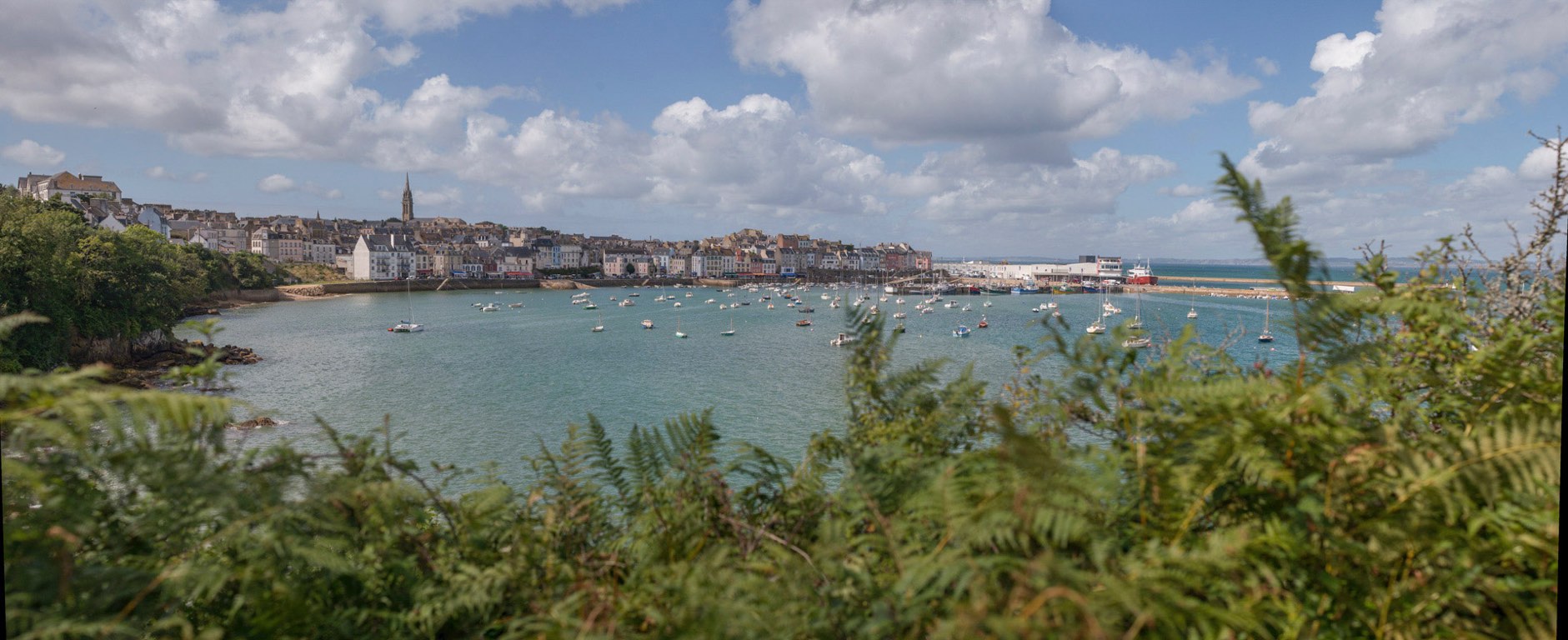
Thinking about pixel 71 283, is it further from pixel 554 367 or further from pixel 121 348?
pixel 554 367

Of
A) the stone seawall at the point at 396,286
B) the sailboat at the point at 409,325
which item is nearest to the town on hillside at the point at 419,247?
the stone seawall at the point at 396,286

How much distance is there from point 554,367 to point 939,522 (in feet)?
147

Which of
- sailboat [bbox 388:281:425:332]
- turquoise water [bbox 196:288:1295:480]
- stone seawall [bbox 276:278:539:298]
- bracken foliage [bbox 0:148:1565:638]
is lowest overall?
turquoise water [bbox 196:288:1295:480]

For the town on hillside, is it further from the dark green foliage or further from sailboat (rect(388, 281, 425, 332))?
the dark green foliage

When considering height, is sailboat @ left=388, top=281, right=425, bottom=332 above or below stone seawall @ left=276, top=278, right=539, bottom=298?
below

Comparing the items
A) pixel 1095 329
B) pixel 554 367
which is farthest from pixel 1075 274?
pixel 1095 329

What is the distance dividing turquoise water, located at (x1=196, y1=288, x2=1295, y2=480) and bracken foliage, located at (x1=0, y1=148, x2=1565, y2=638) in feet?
1.71

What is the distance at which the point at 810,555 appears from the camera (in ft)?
8.88

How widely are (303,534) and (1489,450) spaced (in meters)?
3.51

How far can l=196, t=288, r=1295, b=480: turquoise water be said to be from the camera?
27469mm

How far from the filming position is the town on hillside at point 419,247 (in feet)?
396

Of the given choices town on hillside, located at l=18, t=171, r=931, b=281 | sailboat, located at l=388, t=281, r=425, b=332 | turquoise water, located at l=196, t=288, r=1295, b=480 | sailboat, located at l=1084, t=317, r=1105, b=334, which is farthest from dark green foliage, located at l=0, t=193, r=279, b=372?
town on hillside, located at l=18, t=171, r=931, b=281

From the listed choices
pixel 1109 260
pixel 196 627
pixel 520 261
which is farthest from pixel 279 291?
pixel 1109 260

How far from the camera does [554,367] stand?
45.0 m
